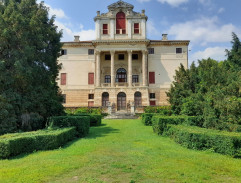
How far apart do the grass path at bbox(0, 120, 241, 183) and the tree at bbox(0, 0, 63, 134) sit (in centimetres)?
631

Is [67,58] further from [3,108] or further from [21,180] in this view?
[21,180]

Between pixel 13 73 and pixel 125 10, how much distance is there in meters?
32.3

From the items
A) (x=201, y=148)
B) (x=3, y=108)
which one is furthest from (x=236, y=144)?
(x=3, y=108)

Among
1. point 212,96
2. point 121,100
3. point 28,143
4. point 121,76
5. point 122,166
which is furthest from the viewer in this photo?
point 121,76

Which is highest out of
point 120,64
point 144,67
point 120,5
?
point 120,5

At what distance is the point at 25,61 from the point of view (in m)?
14.1

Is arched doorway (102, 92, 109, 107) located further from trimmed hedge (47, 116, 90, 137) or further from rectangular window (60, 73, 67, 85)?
trimmed hedge (47, 116, 90, 137)

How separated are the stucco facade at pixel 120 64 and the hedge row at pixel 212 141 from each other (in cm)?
2820

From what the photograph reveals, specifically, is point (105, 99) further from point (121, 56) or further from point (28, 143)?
point (28, 143)

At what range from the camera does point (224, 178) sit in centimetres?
596

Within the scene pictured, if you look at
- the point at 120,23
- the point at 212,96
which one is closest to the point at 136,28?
the point at 120,23

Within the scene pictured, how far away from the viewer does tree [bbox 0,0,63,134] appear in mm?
13625

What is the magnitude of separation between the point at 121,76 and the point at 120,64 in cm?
245

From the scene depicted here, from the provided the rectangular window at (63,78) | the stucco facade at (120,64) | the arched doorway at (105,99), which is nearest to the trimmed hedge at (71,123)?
the stucco facade at (120,64)
